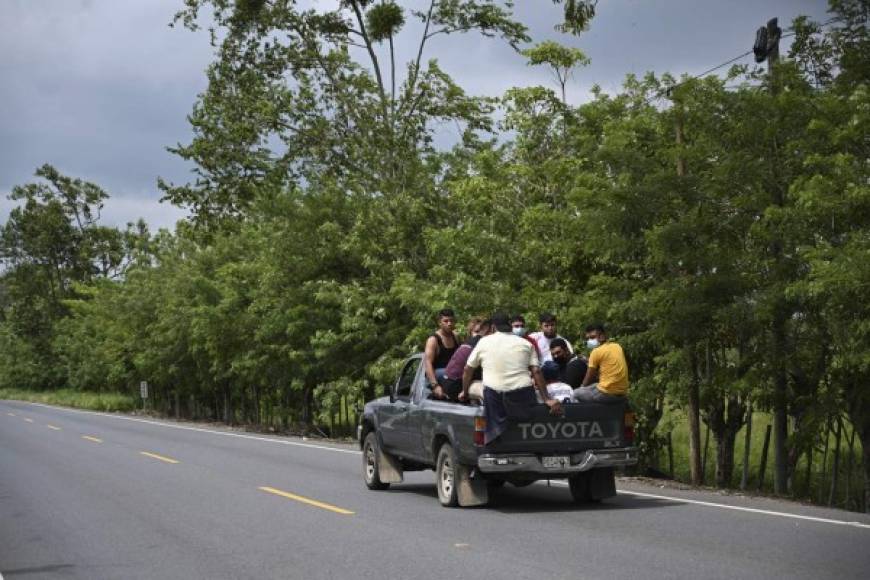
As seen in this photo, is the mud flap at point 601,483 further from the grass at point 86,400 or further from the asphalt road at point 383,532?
the grass at point 86,400

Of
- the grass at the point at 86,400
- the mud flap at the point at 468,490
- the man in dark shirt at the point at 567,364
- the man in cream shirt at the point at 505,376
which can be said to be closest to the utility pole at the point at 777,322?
the man in dark shirt at the point at 567,364

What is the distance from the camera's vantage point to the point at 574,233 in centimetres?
1755

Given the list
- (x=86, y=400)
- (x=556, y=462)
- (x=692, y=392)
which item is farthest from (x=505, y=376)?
(x=86, y=400)

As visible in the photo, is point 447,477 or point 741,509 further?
point 447,477

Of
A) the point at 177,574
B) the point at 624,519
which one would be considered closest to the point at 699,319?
the point at 624,519

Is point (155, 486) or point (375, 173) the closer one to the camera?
point (155, 486)

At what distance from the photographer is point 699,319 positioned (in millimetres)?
16062

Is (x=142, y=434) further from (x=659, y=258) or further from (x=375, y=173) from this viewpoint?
(x=659, y=258)

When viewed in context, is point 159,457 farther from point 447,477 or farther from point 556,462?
point 556,462

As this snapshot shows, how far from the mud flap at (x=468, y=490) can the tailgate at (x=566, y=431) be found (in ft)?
2.28

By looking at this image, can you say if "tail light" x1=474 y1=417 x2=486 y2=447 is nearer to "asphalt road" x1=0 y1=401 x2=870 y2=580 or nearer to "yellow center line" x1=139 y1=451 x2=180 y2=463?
"asphalt road" x1=0 y1=401 x2=870 y2=580

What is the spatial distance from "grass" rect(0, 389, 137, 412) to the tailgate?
55.0 metres

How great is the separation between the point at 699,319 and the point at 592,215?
86.5 inches

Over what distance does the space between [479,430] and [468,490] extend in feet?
2.89
